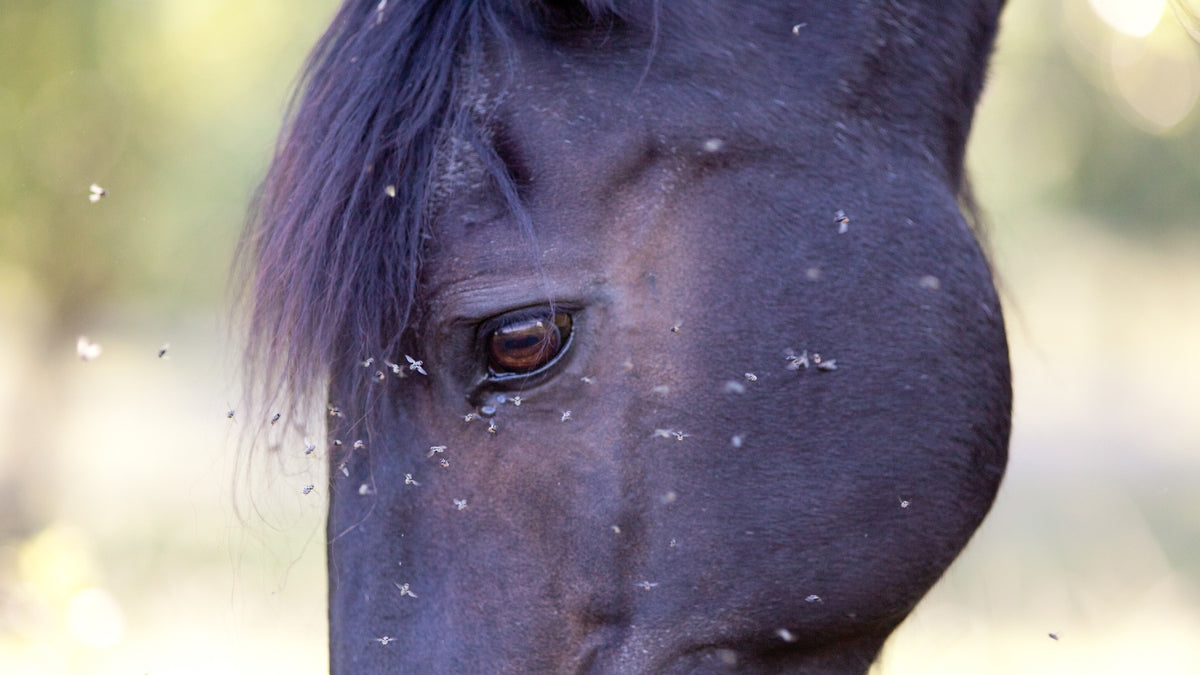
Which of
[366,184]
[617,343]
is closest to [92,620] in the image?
[366,184]

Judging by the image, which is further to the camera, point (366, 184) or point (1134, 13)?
point (1134, 13)

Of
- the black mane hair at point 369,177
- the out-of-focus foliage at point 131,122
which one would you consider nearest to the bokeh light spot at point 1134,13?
the black mane hair at point 369,177

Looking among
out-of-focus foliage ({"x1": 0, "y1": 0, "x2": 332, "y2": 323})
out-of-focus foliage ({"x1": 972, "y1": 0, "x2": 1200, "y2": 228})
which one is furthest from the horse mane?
out-of-focus foliage ({"x1": 972, "y1": 0, "x2": 1200, "y2": 228})

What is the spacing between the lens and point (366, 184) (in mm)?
1480

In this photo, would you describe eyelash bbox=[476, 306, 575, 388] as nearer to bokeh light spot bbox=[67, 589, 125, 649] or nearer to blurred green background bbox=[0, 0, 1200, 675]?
blurred green background bbox=[0, 0, 1200, 675]

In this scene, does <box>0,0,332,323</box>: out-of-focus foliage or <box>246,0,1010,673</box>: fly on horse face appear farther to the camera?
<box>0,0,332,323</box>: out-of-focus foliage

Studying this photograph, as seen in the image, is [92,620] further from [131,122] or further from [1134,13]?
[1134,13]

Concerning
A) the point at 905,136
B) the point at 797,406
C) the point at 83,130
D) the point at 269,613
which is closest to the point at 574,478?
the point at 797,406

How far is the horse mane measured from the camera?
4.80 ft

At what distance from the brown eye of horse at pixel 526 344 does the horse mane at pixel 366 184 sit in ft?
0.45

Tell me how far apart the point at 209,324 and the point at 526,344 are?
479 centimetres

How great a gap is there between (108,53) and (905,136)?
255 inches

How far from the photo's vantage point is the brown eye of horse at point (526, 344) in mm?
1473

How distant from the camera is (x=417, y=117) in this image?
151cm
